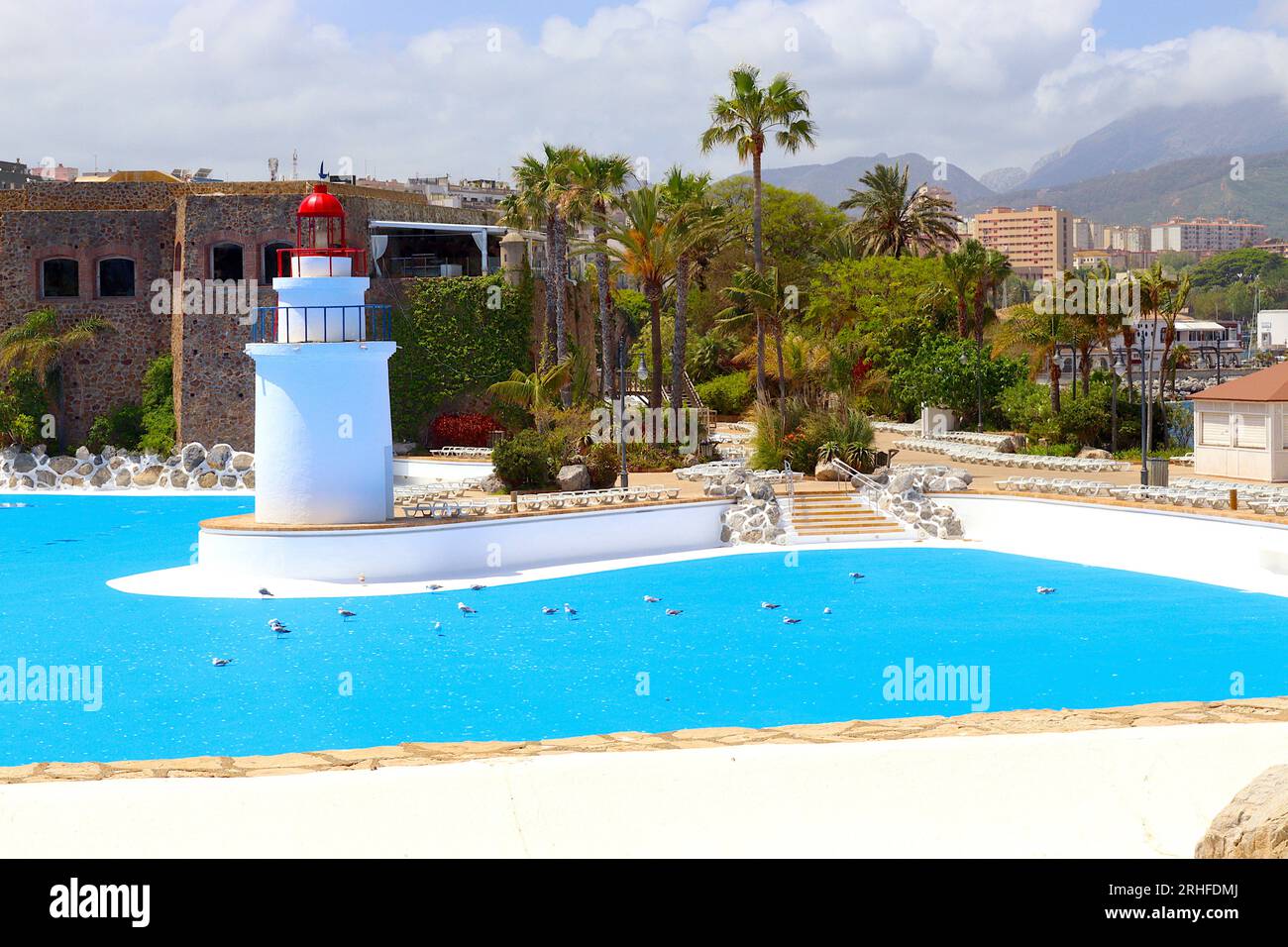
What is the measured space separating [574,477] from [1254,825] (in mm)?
22231

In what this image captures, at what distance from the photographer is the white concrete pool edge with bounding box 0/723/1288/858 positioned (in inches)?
287

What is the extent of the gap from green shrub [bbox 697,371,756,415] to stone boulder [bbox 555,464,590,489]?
2188 centimetres

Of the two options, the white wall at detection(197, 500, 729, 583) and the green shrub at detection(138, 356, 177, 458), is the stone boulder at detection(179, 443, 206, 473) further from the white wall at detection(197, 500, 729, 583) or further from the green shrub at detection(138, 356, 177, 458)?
the white wall at detection(197, 500, 729, 583)

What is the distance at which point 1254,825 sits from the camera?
630cm

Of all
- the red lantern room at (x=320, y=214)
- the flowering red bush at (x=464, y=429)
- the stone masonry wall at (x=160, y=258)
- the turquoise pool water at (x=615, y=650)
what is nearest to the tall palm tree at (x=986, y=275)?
the flowering red bush at (x=464, y=429)

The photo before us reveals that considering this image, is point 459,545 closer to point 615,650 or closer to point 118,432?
point 615,650

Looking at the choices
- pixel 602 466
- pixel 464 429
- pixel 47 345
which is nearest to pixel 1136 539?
pixel 602 466

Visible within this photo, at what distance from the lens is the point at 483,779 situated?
26.3 ft

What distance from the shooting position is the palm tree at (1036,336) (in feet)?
122
